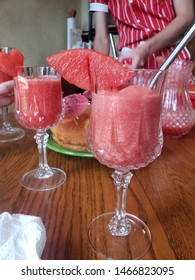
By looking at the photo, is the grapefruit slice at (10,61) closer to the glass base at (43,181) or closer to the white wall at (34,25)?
the glass base at (43,181)

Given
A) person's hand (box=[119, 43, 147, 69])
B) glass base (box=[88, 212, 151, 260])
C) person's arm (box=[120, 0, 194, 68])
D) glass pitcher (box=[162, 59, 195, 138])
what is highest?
person's arm (box=[120, 0, 194, 68])

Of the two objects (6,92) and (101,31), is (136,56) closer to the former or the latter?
(6,92)

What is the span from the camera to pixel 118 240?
470 mm

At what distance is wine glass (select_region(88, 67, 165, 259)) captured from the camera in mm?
438

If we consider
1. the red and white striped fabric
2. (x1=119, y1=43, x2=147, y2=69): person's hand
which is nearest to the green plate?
(x1=119, y1=43, x2=147, y2=69): person's hand

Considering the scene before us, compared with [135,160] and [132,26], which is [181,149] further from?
[132,26]

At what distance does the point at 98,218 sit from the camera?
1.64 feet

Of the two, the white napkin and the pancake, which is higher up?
the pancake

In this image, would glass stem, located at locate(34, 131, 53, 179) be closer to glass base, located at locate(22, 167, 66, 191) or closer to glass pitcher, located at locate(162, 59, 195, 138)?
glass base, located at locate(22, 167, 66, 191)

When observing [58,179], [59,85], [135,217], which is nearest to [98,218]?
[135,217]

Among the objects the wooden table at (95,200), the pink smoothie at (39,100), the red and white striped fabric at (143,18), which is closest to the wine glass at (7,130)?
the wooden table at (95,200)

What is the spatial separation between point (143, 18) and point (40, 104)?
1080 millimetres

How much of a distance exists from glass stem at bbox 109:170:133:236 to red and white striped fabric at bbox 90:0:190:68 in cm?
107

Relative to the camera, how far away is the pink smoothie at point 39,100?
64 cm
